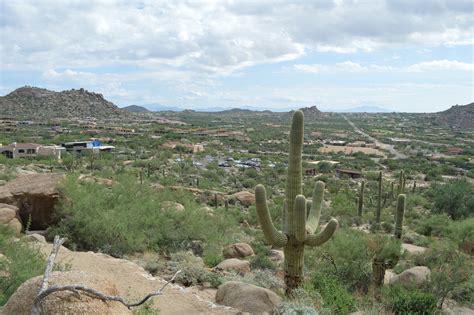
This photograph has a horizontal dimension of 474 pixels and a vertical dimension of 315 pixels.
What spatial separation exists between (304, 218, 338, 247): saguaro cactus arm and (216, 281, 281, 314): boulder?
5.06 feet

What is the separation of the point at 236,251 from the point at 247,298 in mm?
7473

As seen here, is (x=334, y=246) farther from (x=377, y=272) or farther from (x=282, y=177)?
(x=282, y=177)

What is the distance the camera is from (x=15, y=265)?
8.41 metres

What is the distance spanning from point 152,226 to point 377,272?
8157 mm

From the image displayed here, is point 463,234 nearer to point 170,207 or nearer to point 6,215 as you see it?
point 170,207

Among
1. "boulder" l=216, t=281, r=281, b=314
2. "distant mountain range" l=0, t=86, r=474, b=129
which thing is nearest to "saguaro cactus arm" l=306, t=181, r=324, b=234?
"boulder" l=216, t=281, r=281, b=314

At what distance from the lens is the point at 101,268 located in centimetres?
1175

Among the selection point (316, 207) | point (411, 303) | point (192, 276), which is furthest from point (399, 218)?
point (192, 276)

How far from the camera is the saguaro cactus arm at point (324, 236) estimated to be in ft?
34.6

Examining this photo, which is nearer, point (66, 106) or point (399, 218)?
point (399, 218)

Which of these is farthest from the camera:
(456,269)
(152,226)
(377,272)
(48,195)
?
(152,226)

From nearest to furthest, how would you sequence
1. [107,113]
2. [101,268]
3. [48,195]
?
1. [101,268]
2. [48,195]
3. [107,113]

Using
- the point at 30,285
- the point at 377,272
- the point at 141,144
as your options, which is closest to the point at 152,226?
the point at 377,272

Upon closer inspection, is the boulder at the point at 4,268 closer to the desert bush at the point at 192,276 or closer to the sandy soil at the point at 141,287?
the sandy soil at the point at 141,287
